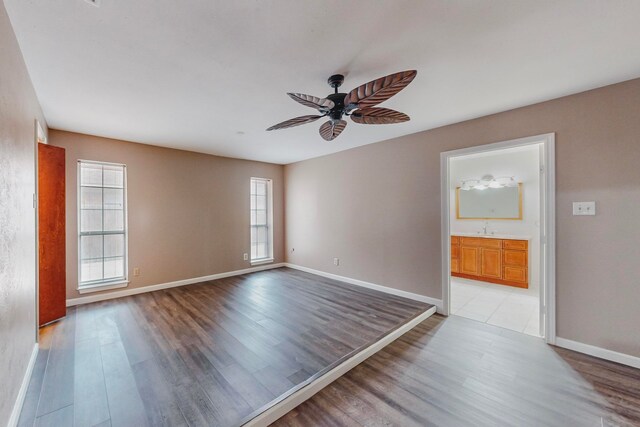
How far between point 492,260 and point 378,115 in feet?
13.4

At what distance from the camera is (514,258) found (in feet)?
14.6

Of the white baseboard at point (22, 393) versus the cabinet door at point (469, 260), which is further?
the cabinet door at point (469, 260)

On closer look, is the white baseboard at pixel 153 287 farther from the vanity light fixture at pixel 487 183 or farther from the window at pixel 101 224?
the vanity light fixture at pixel 487 183

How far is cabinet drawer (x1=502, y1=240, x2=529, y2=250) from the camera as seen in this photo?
14.3ft

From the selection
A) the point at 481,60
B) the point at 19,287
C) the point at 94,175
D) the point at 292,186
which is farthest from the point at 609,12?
the point at 94,175

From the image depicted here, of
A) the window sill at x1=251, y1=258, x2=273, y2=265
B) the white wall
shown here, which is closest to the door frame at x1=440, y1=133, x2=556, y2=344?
the white wall

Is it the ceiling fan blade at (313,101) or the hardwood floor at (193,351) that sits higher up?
the ceiling fan blade at (313,101)

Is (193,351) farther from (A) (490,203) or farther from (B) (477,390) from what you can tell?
(A) (490,203)

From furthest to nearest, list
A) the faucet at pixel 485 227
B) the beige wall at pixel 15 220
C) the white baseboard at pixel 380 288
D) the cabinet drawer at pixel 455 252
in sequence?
the faucet at pixel 485 227
the cabinet drawer at pixel 455 252
the white baseboard at pixel 380 288
the beige wall at pixel 15 220

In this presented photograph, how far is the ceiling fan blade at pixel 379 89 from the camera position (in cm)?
150

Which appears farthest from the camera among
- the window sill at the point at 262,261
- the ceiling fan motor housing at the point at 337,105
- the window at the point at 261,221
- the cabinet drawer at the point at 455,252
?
the window at the point at 261,221

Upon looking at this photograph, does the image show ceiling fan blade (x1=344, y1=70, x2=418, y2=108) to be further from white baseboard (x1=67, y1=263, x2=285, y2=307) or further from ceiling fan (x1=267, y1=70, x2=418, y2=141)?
white baseboard (x1=67, y1=263, x2=285, y2=307)

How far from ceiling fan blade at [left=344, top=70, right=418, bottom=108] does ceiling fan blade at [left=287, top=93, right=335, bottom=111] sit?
0.14 meters

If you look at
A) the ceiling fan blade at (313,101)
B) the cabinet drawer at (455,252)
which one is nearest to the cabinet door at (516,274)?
the cabinet drawer at (455,252)
